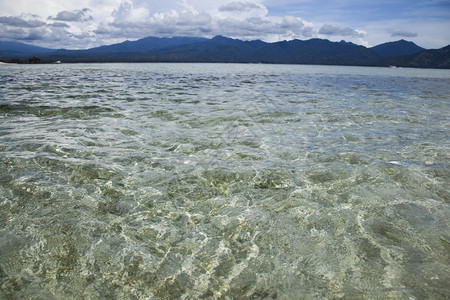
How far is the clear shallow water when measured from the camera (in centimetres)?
314

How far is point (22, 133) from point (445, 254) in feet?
39.7

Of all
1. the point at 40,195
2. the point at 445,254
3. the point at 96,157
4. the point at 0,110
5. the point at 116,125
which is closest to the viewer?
the point at 445,254

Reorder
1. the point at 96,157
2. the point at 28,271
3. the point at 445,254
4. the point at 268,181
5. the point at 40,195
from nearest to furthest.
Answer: the point at 28,271, the point at 445,254, the point at 40,195, the point at 268,181, the point at 96,157

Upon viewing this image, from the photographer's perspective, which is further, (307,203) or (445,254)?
(307,203)

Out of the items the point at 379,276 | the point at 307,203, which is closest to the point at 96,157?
the point at 307,203

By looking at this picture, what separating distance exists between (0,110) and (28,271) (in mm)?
14208

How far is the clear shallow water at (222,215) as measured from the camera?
10.3 feet

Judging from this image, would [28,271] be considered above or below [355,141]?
below

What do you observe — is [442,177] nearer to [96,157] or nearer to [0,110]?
[96,157]

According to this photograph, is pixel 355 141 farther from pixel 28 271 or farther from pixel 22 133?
pixel 22 133

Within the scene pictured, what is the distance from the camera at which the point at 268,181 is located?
589cm

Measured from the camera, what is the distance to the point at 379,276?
3.25m

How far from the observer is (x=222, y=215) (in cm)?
461

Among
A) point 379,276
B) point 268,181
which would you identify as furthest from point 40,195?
point 379,276
